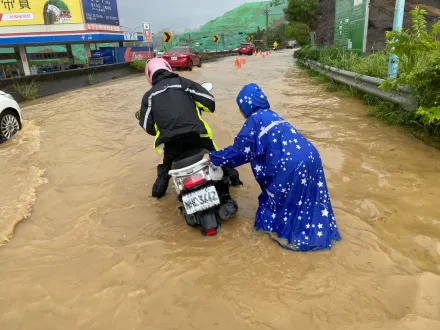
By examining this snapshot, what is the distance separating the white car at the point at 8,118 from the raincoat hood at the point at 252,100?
18.7 feet

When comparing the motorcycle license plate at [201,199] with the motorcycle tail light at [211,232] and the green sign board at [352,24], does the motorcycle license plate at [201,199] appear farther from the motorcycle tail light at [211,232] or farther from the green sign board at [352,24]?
the green sign board at [352,24]

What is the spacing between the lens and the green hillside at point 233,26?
53.5 meters

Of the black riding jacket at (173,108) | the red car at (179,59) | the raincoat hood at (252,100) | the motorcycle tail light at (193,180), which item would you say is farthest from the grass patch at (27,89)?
the raincoat hood at (252,100)

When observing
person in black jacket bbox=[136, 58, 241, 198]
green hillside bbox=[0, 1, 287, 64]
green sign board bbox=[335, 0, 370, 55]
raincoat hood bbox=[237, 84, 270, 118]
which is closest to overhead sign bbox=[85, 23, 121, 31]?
green hillside bbox=[0, 1, 287, 64]

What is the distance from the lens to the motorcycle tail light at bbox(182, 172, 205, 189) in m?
3.15

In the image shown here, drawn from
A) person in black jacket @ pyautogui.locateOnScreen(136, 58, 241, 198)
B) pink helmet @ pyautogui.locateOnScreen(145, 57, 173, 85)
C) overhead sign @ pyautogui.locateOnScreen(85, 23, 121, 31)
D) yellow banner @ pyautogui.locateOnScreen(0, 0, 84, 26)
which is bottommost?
person in black jacket @ pyautogui.locateOnScreen(136, 58, 241, 198)

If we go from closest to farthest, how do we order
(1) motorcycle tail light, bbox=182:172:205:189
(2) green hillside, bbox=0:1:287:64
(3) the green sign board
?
(1) motorcycle tail light, bbox=182:172:205:189 < (3) the green sign board < (2) green hillside, bbox=0:1:287:64

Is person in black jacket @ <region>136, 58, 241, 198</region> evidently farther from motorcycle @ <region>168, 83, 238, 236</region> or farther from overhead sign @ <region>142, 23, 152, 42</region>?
overhead sign @ <region>142, 23, 152, 42</region>

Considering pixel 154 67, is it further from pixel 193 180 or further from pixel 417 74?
pixel 417 74

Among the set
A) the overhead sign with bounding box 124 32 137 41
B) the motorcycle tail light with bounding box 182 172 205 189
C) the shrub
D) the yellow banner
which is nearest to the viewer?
the motorcycle tail light with bounding box 182 172 205 189

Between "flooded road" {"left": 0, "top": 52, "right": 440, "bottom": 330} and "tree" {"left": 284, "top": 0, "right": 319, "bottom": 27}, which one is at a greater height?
"tree" {"left": 284, "top": 0, "right": 319, "bottom": 27}

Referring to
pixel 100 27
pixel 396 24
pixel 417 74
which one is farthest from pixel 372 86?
pixel 100 27

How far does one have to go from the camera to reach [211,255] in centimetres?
310

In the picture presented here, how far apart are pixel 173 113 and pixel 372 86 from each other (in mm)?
5115
